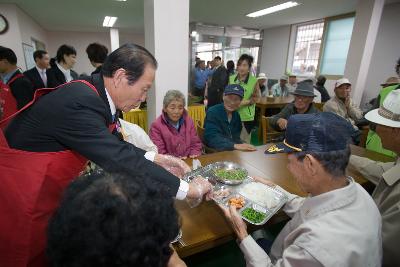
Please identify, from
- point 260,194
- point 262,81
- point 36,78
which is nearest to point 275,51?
point 262,81

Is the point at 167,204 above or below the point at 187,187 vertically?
above

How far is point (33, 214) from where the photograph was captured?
2.99 ft

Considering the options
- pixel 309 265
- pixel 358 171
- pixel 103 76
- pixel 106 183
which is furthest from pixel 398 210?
pixel 103 76

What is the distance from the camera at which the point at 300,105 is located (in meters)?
2.87

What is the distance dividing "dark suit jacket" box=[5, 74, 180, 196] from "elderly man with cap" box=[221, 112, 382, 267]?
631mm

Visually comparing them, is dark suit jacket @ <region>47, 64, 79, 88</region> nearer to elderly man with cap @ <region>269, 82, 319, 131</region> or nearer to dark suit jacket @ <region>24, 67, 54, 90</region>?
dark suit jacket @ <region>24, 67, 54, 90</region>

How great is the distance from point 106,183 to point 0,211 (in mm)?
715

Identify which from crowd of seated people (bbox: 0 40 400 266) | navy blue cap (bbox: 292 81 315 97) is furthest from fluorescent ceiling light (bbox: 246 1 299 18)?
crowd of seated people (bbox: 0 40 400 266)

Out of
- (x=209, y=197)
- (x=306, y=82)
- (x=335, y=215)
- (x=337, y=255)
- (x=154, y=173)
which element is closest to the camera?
(x=337, y=255)

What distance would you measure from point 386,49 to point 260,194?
7.56 metres

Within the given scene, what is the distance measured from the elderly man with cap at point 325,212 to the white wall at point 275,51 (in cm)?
947

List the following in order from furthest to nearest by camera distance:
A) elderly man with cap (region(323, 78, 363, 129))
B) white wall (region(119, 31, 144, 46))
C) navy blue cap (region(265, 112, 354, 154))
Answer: white wall (region(119, 31, 144, 46)) < elderly man with cap (region(323, 78, 363, 129)) < navy blue cap (region(265, 112, 354, 154))

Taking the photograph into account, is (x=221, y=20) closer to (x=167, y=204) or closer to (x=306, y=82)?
(x=306, y=82)

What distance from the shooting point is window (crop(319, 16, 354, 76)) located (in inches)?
293
